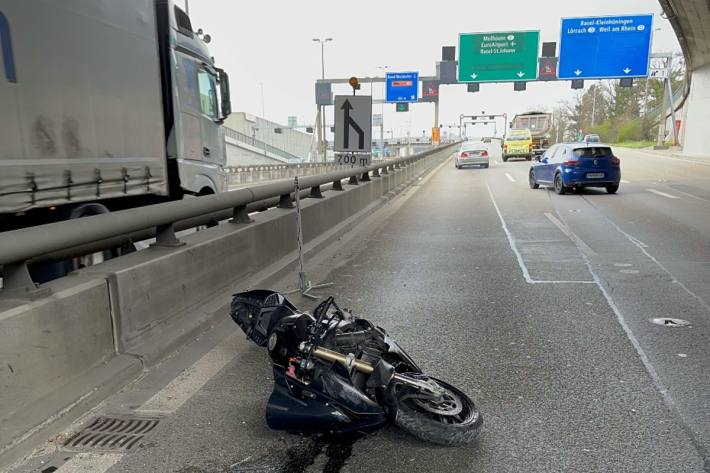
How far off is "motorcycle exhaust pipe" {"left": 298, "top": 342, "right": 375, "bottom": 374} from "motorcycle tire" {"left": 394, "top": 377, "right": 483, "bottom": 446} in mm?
266

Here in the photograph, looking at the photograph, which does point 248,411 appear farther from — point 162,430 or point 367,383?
point 367,383

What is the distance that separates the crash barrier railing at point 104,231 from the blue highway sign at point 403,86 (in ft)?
137

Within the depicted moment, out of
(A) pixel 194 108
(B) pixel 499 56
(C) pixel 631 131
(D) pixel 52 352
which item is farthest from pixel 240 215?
(C) pixel 631 131

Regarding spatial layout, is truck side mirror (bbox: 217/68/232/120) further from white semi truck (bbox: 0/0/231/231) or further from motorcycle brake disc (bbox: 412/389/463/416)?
motorcycle brake disc (bbox: 412/389/463/416)

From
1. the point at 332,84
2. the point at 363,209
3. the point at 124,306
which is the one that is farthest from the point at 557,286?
the point at 332,84

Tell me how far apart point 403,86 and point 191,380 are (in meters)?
46.5

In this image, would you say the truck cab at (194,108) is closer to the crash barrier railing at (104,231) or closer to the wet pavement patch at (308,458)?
the crash barrier railing at (104,231)

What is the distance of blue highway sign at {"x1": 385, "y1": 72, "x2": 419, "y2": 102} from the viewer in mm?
47375

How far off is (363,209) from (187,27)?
599 centimetres

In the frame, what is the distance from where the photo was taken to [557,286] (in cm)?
656

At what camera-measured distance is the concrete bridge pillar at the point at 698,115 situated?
37.6 m

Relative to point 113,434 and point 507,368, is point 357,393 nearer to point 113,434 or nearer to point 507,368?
point 113,434

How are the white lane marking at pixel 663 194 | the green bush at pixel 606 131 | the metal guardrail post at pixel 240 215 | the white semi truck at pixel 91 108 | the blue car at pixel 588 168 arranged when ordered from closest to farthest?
the white semi truck at pixel 91 108, the metal guardrail post at pixel 240 215, the white lane marking at pixel 663 194, the blue car at pixel 588 168, the green bush at pixel 606 131

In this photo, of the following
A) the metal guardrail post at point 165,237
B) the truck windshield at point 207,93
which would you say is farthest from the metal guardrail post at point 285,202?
the metal guardrail post at point 165,237
